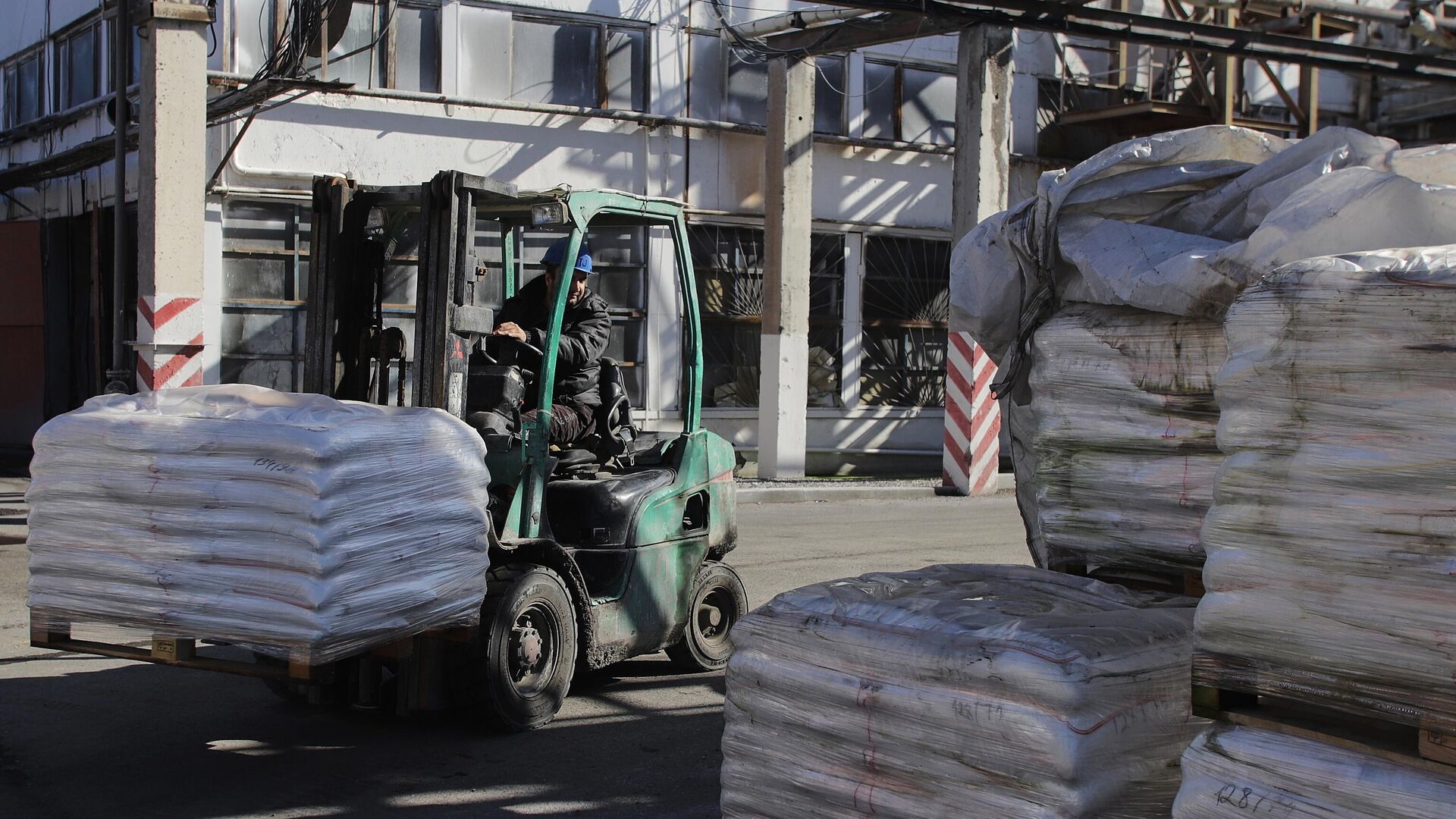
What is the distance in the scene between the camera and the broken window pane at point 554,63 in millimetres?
17672

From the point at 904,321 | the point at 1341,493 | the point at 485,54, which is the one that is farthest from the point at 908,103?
the point at 1341,493

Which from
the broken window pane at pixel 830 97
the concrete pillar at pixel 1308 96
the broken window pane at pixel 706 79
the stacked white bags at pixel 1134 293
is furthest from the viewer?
the concrete pillar at pixel 1308 96

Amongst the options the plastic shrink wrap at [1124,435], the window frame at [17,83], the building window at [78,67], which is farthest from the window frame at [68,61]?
the plastic shrink wrap at [1124,435]

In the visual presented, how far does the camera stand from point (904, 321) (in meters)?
20.6

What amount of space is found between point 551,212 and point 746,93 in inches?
503

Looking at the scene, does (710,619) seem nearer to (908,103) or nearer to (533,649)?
(533,649)

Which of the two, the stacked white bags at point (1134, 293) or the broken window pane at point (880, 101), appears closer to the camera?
the stacked white bags at point (1134, 293)

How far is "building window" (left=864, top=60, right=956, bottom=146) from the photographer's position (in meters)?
20.4

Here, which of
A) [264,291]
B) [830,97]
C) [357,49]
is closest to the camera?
[264,291]

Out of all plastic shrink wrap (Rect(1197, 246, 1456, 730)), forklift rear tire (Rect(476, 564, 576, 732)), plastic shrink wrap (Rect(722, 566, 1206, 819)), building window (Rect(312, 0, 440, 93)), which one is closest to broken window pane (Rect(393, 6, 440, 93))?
building window (Rect(312, 0, 440, 93))

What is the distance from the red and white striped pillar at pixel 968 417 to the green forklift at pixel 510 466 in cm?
998

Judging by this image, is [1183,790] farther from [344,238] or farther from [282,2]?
[282,2]

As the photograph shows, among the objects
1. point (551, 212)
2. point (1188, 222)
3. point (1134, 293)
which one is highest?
point (551, 212)

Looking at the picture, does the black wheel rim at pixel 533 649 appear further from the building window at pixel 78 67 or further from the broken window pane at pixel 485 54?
the building window at pixel 78 67
